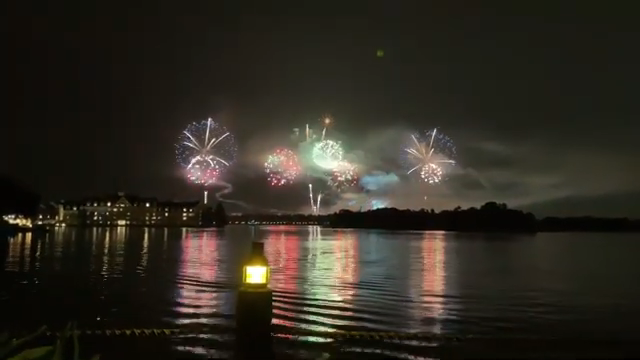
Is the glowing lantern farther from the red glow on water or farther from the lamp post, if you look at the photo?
the red glow on water

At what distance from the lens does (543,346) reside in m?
15.2

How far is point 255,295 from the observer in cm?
1204

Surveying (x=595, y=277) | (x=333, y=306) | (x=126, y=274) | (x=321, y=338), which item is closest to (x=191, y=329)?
(x=321, y=338)

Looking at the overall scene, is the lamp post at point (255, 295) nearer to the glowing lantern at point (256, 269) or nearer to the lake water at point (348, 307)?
the glowing lantern at point (256, 269)

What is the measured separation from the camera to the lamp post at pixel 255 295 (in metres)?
11.8

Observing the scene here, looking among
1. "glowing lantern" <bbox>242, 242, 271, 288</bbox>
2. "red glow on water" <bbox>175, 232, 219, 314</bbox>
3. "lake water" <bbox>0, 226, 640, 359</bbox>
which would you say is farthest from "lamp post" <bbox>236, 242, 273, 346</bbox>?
"red glow on water" <bbox>175, 232, 219, 314</bbox>

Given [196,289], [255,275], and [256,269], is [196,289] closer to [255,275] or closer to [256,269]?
[255,275]

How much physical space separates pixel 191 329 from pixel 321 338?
3.51m

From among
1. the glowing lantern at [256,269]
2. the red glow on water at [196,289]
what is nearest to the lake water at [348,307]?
the red glow on water at [196,289]

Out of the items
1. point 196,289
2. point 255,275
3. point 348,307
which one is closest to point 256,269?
point 255,275

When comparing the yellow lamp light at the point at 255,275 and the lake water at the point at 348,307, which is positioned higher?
the yellow lamp light at the point at 255,275

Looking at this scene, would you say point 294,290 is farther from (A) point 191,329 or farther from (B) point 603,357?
(B) point 603,357

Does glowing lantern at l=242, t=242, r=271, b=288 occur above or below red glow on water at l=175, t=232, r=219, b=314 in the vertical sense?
above

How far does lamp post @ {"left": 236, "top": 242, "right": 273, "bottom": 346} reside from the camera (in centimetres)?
1176
